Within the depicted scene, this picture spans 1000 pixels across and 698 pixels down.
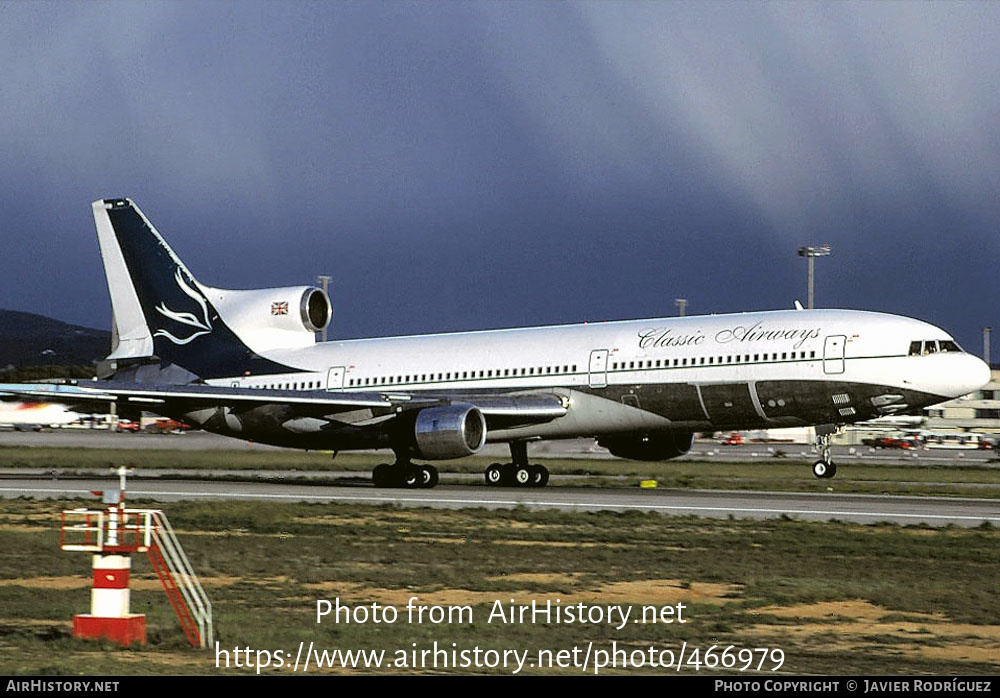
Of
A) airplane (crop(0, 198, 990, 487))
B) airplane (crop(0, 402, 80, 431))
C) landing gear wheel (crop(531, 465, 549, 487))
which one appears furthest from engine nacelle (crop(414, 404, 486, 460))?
airplane (crop(0, 402, 80, 431))

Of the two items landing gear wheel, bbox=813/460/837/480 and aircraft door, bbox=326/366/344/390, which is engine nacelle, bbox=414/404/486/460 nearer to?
aircraft door, bbox=326/366/344/390

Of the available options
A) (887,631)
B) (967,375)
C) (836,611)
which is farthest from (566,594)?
(967,375)

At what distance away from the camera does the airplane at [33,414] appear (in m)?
106

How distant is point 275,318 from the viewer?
43.5 metres

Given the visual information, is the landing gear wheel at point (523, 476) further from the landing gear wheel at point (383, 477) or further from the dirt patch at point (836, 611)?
the dirt patch at point (836, 611)

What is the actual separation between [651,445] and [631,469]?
12.2 meters

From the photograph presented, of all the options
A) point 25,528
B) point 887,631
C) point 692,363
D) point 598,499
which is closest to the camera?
point 887,631

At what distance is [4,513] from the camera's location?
92.4 feet

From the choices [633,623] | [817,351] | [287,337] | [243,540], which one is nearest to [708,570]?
[633,623]

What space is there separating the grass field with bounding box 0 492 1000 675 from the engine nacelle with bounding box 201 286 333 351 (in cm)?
1486

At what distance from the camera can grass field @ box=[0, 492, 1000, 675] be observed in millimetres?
13406

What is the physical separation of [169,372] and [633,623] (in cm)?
3161

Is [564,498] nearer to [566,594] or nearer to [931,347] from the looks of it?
[931,347]
